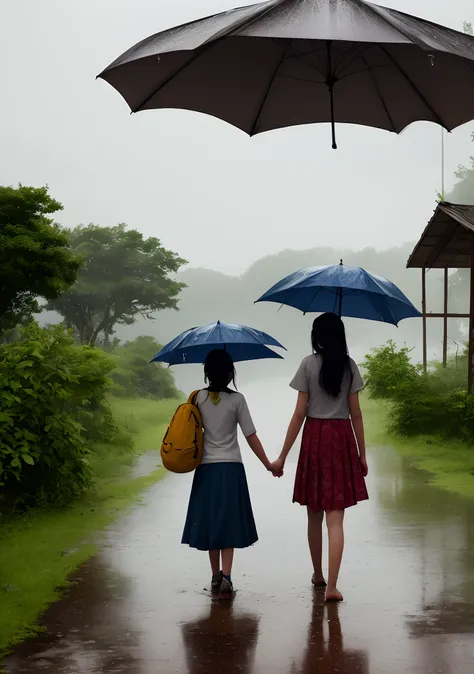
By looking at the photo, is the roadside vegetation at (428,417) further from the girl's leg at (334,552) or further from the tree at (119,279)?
the tree at (119,279)

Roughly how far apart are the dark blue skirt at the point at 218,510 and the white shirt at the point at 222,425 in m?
0.08

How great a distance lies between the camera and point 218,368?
712 cm

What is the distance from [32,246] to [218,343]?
1310 centimetres

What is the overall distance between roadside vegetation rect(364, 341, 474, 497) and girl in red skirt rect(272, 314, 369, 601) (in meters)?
6.03

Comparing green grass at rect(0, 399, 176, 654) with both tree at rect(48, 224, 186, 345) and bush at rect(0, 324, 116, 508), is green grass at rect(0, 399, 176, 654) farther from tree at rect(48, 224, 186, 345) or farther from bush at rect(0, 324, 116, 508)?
tree at rect(48, 224, 186, 345)

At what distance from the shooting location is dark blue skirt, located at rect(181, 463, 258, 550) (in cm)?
707

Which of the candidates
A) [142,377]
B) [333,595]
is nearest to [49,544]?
[333,595]

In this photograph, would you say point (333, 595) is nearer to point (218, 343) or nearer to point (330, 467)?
point (330, 467)

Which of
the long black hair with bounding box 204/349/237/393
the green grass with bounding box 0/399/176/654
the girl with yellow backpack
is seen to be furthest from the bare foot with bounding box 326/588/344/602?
the green grass with bounding box 0/399/176/654

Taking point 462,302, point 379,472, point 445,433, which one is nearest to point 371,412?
point 445,433

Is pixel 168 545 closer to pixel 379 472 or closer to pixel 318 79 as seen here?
pixel 318 79

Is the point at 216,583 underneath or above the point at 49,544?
above

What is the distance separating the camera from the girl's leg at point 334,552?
272 inches

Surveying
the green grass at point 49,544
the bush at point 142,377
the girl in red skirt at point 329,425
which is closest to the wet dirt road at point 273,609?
the green grass at point 49,544
